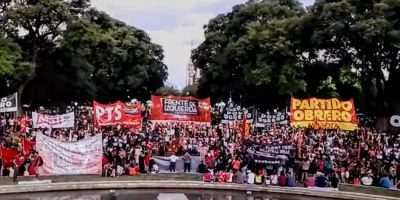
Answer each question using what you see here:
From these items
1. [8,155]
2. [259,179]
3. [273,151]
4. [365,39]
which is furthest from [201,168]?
[365,39]

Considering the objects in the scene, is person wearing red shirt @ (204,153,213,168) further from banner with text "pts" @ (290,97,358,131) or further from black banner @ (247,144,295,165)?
banner with text "pts" @ (290,97,358,131)

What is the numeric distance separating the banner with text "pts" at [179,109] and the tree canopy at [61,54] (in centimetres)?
1896

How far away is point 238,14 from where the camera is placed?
6122 centimetres

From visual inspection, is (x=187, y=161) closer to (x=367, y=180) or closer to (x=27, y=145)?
(x=27, y=145)

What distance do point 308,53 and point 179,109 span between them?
73.5ft

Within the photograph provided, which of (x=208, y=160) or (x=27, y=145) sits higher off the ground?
(x=27, y=145)

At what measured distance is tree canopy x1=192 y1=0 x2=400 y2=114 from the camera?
44.8m

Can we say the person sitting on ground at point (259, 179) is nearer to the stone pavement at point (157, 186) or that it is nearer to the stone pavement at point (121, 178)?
the stone pavement at point (157, 186)

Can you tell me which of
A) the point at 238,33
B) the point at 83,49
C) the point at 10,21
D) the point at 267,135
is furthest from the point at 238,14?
the point at 267,135

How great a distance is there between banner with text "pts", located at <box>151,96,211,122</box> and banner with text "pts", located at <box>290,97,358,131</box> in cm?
473

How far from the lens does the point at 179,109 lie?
104 ft

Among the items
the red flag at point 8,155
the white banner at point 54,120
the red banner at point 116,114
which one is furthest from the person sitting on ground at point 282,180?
the red flag at point 8,155

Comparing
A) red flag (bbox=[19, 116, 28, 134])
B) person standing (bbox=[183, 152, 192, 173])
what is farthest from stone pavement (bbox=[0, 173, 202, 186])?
red flag (bbox=[19, 116, 28, 134])

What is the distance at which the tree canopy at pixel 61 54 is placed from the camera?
49.1m
